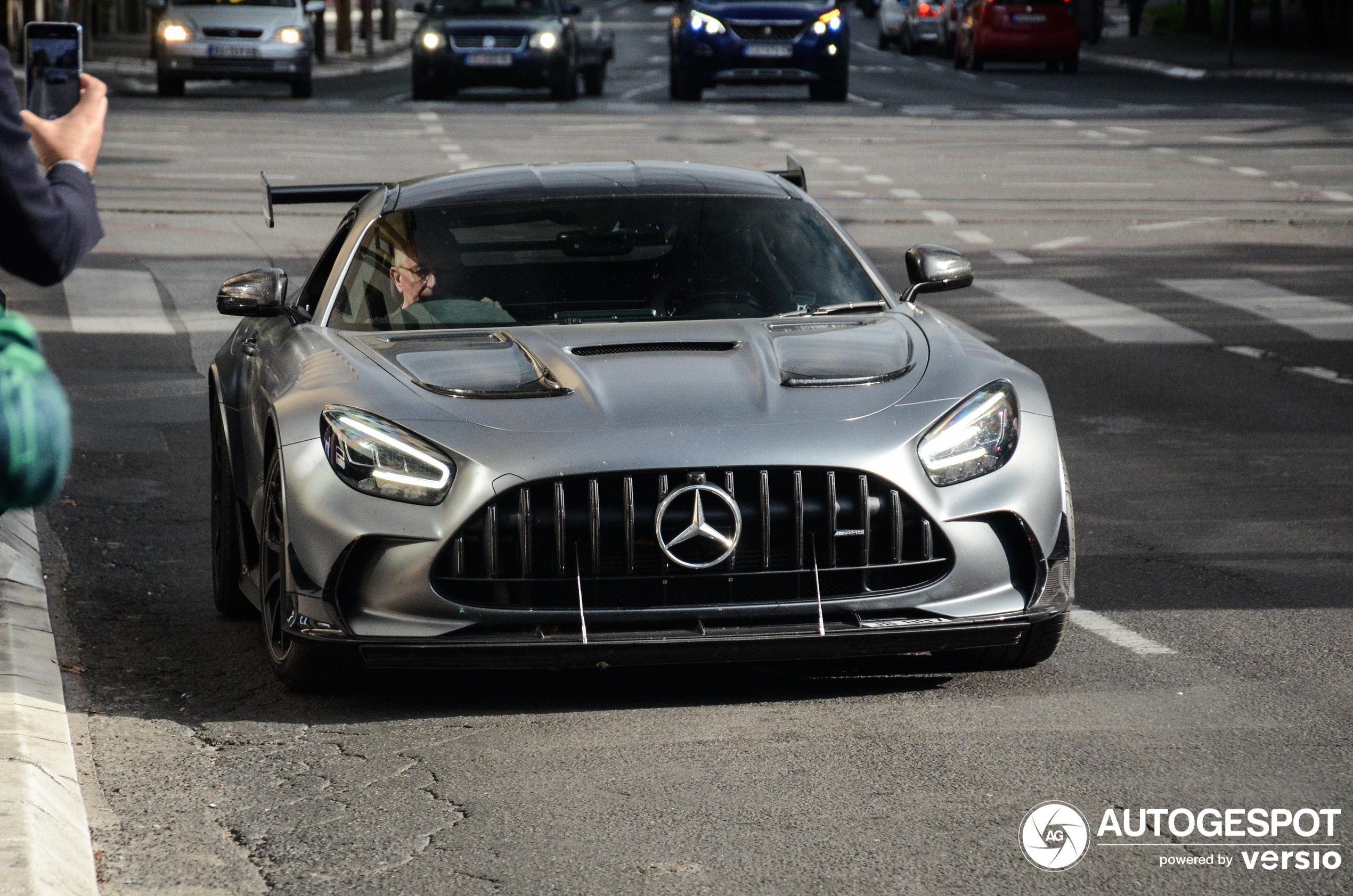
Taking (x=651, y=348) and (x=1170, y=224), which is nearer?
(x=651, y=348)

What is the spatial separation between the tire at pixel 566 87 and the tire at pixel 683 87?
1503 millimetres

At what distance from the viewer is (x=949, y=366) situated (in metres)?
6.04

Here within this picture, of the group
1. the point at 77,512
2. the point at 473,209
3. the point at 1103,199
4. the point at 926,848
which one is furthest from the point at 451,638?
the point at 1103,199

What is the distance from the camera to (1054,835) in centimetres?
461

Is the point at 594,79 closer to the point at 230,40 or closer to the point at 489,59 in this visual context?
the point at 489,59

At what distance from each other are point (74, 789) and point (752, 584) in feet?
5.53

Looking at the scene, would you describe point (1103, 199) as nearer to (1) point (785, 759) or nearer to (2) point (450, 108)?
(2) point (450, 108)

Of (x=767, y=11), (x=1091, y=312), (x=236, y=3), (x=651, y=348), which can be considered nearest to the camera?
(x=651, y=348)

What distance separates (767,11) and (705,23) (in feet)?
3.04

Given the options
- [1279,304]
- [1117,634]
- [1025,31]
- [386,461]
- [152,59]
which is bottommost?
[152,59]

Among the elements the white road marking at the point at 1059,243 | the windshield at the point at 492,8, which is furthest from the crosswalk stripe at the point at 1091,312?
the windshield at the point at 492,8

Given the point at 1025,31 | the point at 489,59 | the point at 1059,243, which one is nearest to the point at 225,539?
the point at 1059,243

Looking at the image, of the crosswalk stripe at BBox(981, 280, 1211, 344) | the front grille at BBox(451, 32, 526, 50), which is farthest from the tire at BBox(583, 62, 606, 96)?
the crosswalk stripe at BBox(981, 280, 1211, 344)

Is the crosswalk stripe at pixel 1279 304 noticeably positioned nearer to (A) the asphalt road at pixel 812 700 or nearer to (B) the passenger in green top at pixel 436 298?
(A) the asphalt road at pixel 812 700
